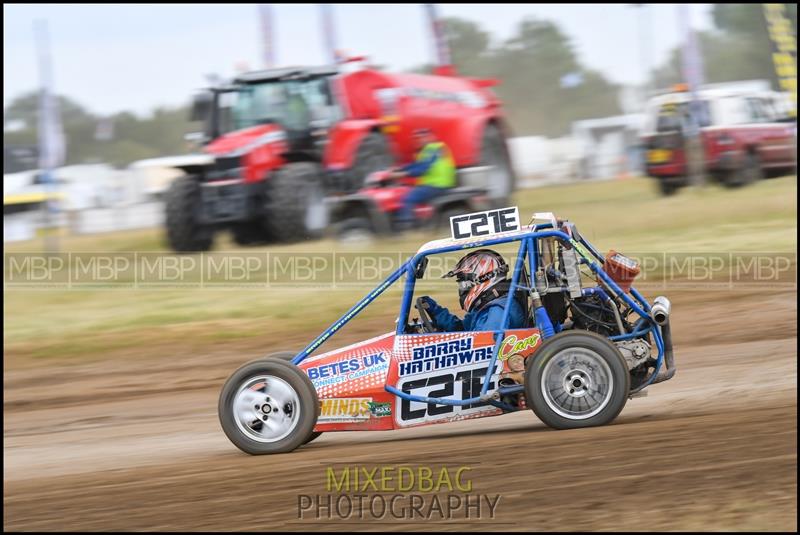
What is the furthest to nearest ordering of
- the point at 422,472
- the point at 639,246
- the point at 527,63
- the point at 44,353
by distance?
the point at 527,63, the point at 639,246, the point at 44,353, the point at 422,472

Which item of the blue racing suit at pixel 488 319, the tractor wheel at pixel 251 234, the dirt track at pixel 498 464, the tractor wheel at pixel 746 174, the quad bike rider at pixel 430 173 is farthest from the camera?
the tractor wheel at pixel 746 174

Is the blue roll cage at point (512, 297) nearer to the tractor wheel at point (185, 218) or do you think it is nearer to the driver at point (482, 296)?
the driver at point (482, 296)

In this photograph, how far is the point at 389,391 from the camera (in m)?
6.17

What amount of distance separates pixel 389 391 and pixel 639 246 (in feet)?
29.0

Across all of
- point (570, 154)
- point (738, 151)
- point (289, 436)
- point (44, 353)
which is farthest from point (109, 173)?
point (289, 436)

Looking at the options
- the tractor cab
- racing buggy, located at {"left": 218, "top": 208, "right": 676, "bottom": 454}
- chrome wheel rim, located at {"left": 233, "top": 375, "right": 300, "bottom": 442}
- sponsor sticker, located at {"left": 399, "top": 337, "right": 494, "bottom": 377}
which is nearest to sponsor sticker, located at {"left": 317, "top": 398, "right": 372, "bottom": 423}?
racing buggy, located at {"left": 218, "top": 208, "right": 676, "bottom": 454}

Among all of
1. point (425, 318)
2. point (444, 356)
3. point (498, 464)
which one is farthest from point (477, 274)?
point (498, 464)

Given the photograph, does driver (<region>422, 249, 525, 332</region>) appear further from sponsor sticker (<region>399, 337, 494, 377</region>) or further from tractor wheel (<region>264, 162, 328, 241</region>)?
tractor wheel (<region>264, 162, 328, 241</region>)

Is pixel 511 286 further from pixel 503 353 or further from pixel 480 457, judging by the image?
pixel 480 457

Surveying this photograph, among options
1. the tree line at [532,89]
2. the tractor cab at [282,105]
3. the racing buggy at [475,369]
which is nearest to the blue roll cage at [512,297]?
the racing buggy at [475,369]

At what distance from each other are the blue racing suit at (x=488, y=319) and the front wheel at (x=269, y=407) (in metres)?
0.93

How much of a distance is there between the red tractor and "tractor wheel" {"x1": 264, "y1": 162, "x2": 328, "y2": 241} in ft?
0.05

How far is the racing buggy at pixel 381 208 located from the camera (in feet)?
47.4

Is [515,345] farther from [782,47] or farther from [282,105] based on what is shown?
[782,47]
